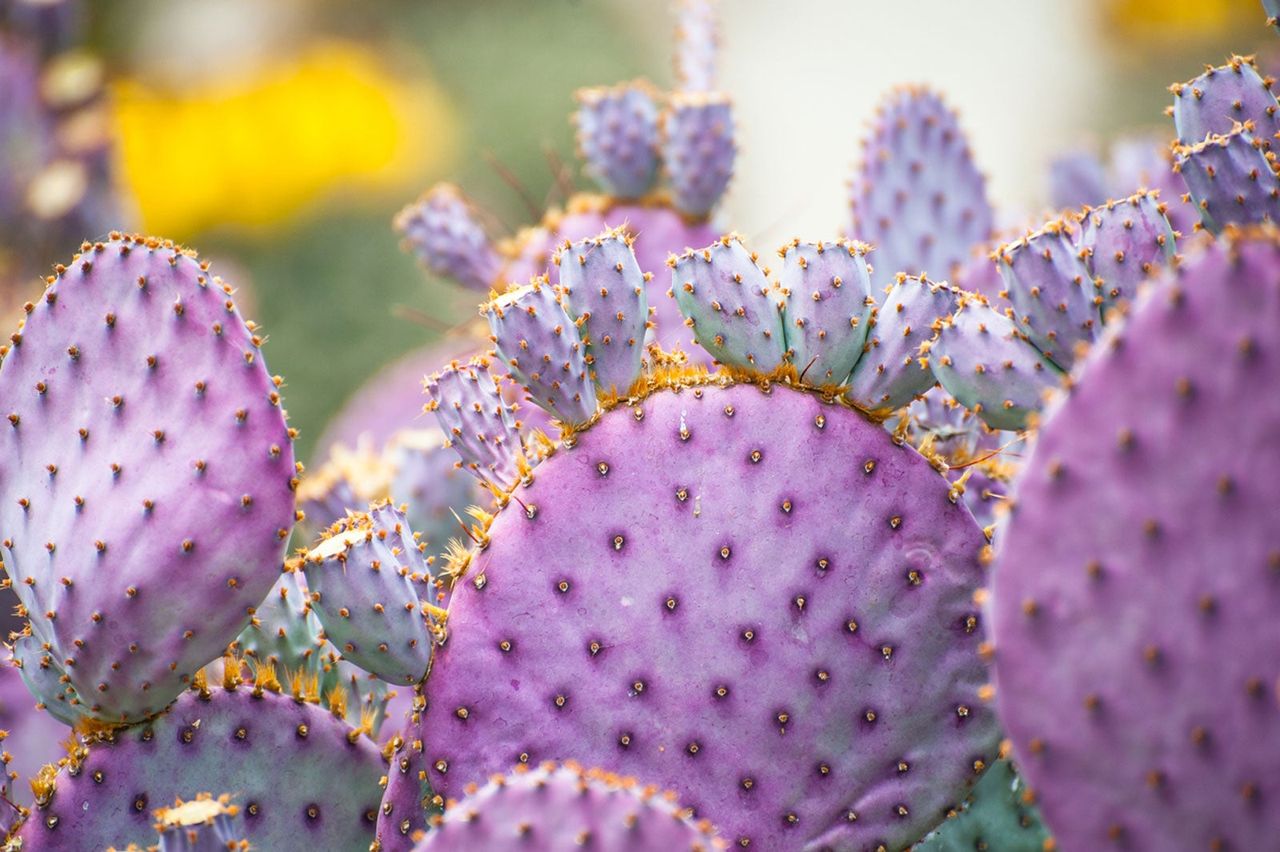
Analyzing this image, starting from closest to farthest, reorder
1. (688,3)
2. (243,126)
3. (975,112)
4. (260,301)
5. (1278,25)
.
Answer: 1. (1278,25)
2. (688,3)
3. (260,301)
4. (243,126)
5. (975,112)

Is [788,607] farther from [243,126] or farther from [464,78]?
[464,78]

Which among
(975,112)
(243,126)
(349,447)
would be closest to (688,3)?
(349,447)

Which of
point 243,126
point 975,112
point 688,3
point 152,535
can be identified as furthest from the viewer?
point 975,112

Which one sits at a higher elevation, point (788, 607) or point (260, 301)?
point (260, 301)

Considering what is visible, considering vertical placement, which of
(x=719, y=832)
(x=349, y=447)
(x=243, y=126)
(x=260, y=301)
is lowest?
(x=719, y=832)

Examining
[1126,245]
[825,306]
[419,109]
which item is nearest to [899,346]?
[825,306]

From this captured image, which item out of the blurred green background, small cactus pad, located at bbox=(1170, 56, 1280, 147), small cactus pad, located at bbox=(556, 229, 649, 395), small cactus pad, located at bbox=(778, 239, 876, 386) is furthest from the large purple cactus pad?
the blurred green background

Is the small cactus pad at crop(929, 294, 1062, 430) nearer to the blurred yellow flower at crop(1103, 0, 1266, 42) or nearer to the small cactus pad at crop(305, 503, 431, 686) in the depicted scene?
the small cactus pad at crop(305, 503, 431, 686)

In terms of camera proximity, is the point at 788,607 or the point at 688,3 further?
the point at 688,3
